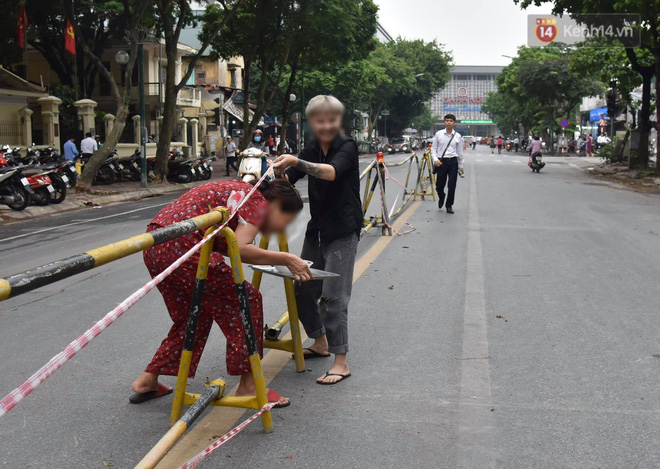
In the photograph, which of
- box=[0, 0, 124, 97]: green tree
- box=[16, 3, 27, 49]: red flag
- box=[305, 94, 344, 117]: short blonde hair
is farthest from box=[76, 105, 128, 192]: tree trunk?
box=[305, 94, 344, 117]: short blonde hair

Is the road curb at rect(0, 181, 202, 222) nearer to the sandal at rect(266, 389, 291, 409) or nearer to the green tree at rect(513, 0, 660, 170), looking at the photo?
the sandal at rect(266, 389, 291, 409)

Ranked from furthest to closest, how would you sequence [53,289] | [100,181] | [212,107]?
1. [212,107]
2. [100,181]
3. [53,289]

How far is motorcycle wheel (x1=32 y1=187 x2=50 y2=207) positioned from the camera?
16.1 meters

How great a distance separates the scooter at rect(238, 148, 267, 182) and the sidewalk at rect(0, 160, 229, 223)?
1172cm

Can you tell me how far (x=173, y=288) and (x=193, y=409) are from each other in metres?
0.69

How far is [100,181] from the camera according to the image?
22.8m

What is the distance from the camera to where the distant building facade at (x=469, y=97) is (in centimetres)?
A: 16855

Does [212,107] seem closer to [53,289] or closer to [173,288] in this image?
[53,289]

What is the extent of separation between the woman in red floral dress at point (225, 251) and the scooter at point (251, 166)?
0.38 ft

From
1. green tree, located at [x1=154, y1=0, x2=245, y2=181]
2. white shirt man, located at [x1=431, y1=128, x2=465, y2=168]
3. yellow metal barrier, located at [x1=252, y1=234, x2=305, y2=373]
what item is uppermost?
green tree, located at [x1=154, y1=0, x2=245, y2=181]

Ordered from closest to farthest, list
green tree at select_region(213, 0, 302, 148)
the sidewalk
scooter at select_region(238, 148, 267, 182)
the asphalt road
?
the asphalt road
scooter at select_region(238, 148, 267, 182)
the sidewalk
green tree at select_region(213, 0, 302, 148)

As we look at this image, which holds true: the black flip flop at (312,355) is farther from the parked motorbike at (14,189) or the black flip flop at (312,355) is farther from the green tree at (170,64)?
the green tree at (170,64)

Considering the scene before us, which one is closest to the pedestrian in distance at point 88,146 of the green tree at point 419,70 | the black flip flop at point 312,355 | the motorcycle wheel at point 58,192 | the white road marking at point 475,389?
the motorcycle wheel at point 58,192

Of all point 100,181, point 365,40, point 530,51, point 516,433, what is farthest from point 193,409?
point 530,51
